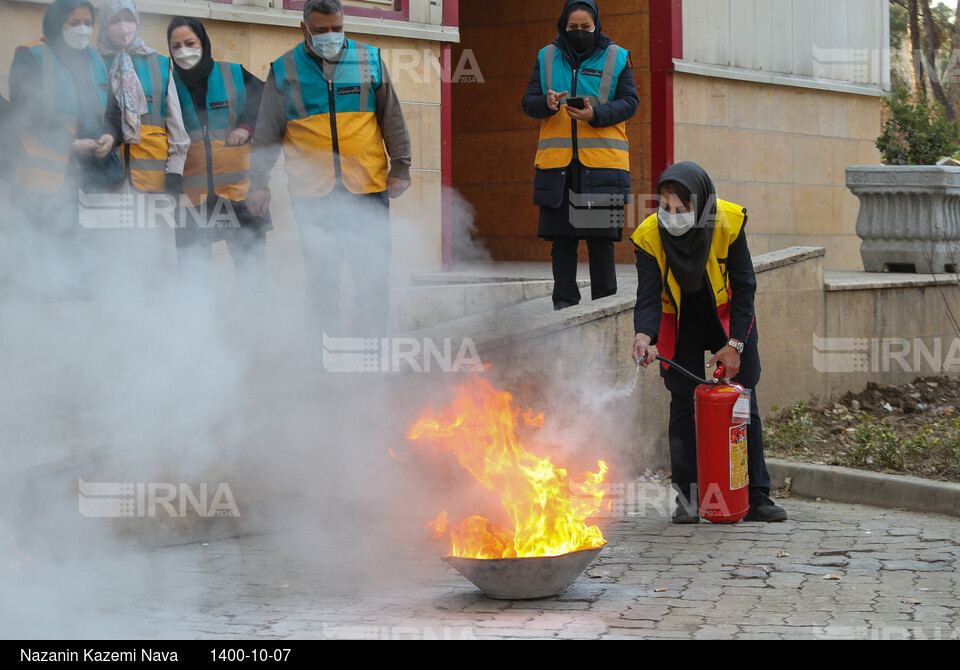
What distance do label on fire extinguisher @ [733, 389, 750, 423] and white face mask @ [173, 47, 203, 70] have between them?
381 cm

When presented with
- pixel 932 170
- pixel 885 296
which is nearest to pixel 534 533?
pixel 885 296

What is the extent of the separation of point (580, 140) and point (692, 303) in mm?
1750

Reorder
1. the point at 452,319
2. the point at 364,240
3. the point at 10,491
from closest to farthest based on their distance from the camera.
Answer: the point at 10,491, the point at 364,240, the point at 452,319

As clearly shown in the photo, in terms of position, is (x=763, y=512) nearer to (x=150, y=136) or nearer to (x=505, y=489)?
(x=505, y=489)

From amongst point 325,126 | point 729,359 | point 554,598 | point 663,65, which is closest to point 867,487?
point 729,359

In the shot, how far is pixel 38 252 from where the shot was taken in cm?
629

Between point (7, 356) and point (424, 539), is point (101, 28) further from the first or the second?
point (424, 539)

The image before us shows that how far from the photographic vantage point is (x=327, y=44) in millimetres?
6660

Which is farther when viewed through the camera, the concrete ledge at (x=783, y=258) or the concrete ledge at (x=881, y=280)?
the concrete ledge at (x=881, y=280)

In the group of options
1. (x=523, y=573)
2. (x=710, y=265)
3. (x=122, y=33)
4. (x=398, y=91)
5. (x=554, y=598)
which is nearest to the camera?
(x=523, y=573)

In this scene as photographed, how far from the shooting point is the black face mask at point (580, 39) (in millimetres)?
7336

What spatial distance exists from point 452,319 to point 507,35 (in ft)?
18.7

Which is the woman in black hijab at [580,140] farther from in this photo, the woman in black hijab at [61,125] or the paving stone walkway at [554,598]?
the woman in black hijab at [61,125]

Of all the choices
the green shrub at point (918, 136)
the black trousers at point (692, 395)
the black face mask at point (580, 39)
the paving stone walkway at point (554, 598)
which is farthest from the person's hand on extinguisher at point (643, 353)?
the green shrub at point (918, 136)
